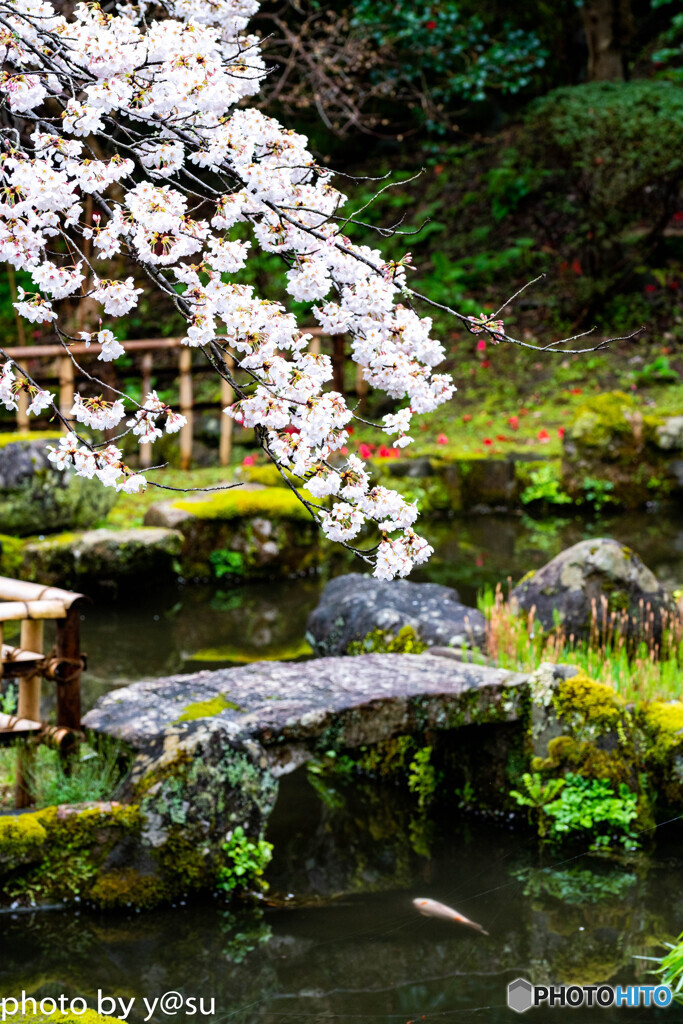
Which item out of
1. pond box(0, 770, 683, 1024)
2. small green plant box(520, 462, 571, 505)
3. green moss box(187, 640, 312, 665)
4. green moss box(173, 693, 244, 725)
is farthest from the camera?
small green plant box(520, 462, 571, 505)

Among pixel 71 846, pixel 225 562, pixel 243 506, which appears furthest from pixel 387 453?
pixel 71 846

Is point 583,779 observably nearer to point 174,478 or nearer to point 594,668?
point 594,668

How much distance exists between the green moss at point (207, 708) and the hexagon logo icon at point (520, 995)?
5.83 ft

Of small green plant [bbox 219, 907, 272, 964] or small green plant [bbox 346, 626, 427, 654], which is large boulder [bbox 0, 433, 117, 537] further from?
small green plant [bbox 219, 907, 272, 964]

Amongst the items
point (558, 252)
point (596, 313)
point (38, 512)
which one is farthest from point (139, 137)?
point (558, 252)

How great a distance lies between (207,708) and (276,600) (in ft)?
15.0

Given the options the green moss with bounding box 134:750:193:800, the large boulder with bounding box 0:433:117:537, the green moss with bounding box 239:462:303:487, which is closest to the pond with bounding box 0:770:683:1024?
the green moss with bounding box 134:750:193:800

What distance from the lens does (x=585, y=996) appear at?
4.07 metres

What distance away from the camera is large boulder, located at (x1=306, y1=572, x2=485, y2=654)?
6934 millimetres

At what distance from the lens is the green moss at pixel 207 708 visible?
5.05m

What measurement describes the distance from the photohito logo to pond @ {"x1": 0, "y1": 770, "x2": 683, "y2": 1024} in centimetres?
5

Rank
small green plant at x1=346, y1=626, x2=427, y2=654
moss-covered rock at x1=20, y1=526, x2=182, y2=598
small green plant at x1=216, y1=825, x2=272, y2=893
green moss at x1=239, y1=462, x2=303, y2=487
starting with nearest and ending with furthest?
small green plant at x1=216, y1=825, x2=272, y2=893
small green plant at x1=346, y1=626, x2=427, y2=654
moss-covered rock at x1=20, y1=526, x2=182, y2=598
green moss at x1=239, y1=462, x2=303, y2=487

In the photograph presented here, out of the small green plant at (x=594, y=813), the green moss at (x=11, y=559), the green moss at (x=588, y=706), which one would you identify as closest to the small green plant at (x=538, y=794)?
the small green plant at (x=594, y=813)

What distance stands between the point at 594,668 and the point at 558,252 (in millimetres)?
12305
